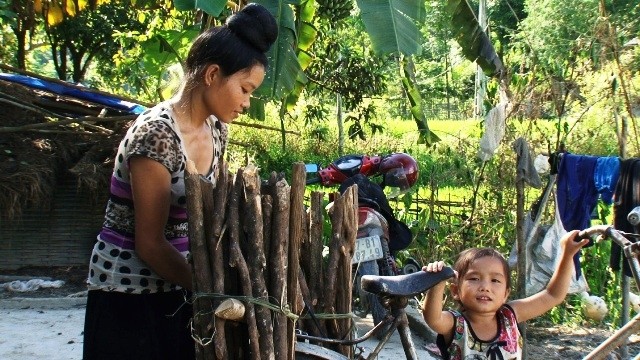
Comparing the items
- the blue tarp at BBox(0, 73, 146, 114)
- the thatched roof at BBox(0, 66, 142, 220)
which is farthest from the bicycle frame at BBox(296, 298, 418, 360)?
the blue tarp at BBox(0, 73, 146, 114)

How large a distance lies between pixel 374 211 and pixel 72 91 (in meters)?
3.74

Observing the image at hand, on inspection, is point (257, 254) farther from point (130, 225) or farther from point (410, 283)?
point (410, 283)

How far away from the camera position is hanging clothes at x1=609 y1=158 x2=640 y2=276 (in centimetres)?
455

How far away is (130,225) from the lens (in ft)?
7.47

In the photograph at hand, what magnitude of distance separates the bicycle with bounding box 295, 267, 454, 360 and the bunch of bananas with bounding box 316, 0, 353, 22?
5413 millimetres

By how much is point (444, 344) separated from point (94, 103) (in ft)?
17.6

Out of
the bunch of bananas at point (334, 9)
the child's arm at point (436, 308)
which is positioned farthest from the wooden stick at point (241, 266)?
the bunch of bananas at point (334, 9)

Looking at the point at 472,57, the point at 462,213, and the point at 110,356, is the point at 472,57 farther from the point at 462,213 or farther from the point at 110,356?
the point at 110,356

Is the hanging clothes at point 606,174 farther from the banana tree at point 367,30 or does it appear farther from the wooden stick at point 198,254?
the wooden stick at point 198,254

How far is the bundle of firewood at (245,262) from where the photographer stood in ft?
7.04

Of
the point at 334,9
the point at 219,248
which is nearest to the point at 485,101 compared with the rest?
the point at 334,9

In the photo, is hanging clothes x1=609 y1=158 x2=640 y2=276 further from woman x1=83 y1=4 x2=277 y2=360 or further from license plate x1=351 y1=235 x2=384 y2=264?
woman x1=83 y1=4 x2=277 y2=360

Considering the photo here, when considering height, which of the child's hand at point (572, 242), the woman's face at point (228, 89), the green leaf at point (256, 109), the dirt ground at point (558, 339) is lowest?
the dirt ground at point (558, 339)

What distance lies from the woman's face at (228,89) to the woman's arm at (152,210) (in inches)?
10.0
